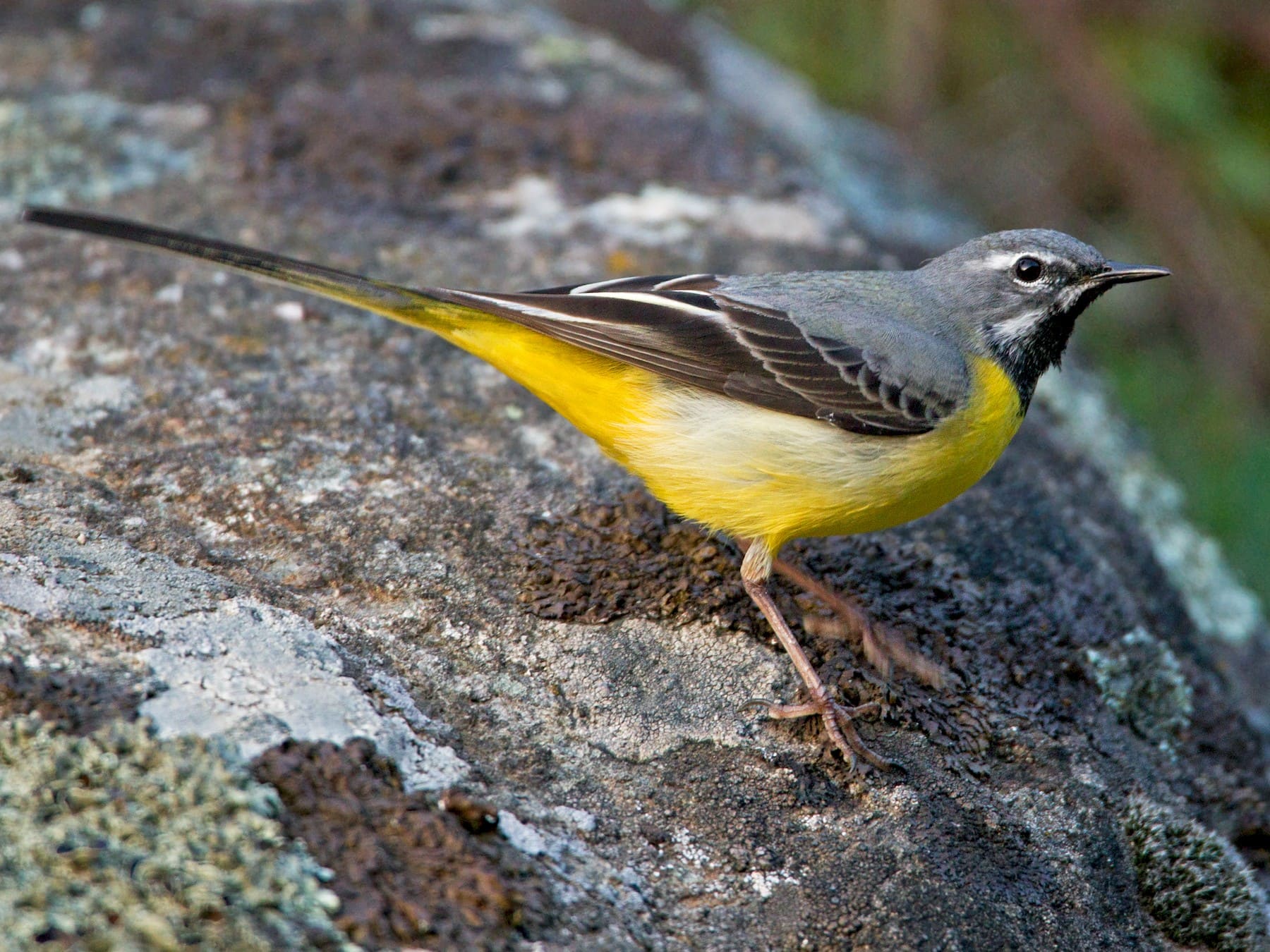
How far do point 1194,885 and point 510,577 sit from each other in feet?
7.54

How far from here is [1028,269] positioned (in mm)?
4426

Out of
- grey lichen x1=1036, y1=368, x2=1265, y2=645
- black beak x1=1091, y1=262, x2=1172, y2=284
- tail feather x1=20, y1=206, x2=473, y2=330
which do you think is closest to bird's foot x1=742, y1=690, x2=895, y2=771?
tail feather x1=20, y1=206, x2=473, y2=330

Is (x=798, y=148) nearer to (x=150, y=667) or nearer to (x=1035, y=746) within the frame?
(x=1035, y=746)

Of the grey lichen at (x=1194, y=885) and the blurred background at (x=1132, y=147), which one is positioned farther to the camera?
the blurred background at (x=1132, y=147)

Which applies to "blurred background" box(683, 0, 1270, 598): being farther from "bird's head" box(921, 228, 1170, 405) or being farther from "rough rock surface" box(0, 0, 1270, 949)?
"bird's head" box(921, 228, 1170, 405)

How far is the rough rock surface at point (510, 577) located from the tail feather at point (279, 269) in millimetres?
580

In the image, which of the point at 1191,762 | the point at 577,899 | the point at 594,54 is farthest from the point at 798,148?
the point at 577,899

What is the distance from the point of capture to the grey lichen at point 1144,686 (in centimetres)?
429

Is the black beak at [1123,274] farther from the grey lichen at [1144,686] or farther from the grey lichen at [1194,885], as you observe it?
the grey lichen at [1194,885]

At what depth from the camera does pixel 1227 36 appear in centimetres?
884

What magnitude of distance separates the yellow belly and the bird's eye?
0.45m

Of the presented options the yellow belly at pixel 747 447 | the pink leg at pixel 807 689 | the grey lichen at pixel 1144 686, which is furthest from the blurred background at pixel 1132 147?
the pink leg at pixel 807 689

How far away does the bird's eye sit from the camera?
441 cm

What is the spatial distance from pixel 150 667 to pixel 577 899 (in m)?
1.19
